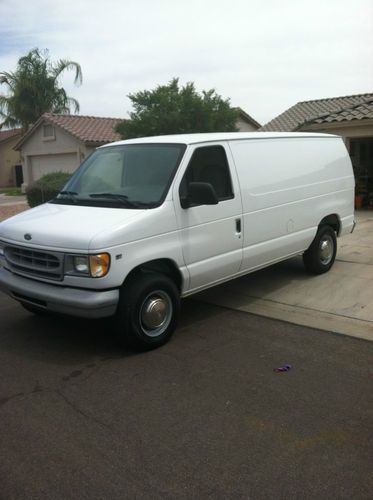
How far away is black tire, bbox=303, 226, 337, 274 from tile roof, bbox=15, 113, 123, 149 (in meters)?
21.8

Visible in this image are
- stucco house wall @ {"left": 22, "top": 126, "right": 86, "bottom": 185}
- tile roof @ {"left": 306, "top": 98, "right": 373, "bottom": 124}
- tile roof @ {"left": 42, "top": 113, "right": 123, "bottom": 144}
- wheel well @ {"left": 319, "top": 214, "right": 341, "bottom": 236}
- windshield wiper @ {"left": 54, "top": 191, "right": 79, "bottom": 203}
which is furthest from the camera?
stucco house wall @ {"left": 22, "top": 126, "right": 86, "bottom": 185}

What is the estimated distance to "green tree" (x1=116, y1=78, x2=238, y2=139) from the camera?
1688cm

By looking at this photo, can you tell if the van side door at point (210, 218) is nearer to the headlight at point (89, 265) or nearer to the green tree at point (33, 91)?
the headlight at point (89, 265)

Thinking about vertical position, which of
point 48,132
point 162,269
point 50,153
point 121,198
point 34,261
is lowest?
point 162,269

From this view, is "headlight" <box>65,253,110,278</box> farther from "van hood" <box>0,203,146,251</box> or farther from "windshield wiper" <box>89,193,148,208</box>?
"windshield wiper" <box>89,193,148,208</box>

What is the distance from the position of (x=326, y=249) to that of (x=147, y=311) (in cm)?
365

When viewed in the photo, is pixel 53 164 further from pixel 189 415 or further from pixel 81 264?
pixel 189 415

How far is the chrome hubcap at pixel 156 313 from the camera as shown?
15.7 feet

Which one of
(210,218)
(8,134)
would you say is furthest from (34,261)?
(8,134)

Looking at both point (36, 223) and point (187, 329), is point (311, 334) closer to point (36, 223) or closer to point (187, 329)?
point (187, 329)

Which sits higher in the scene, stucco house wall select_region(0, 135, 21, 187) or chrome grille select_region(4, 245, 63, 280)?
stucco house wall select_region(0, 135, 21, 187)

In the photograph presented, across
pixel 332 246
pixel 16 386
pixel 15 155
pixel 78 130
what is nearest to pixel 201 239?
pixel 16 386

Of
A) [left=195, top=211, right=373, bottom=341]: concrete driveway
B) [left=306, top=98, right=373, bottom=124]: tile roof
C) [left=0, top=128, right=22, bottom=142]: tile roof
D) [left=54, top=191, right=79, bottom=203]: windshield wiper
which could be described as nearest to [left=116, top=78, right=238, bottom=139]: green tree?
[left=306, top=98, right=373, bottom=124]: tile roof

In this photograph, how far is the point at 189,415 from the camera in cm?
366
